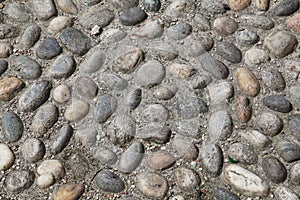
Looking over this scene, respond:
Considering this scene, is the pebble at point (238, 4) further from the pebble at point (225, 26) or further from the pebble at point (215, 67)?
the pebble at point (215, 67)

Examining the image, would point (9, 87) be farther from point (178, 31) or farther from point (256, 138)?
point (256, 138)

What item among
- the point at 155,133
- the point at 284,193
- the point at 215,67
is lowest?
the point at 284,193

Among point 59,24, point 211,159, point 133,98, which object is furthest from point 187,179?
point 59,24

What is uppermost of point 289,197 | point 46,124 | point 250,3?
point 250,3

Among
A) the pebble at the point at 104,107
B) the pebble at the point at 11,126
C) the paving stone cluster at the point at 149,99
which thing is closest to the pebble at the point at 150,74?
the paving stone cluster at the point at 149,99

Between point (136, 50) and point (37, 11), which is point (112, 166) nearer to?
point (136, 50)

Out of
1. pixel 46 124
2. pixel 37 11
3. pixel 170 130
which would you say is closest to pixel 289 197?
pixel 170 130

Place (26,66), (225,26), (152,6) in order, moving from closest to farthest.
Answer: (26,66) → (225,26) → (152,6)
